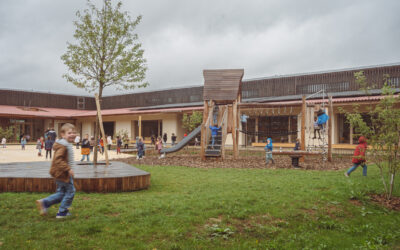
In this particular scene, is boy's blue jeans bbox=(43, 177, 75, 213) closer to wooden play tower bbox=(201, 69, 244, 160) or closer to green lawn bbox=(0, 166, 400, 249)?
green lawn bbox=(0, 166, 400, 249)

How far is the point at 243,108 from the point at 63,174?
38.4 feet

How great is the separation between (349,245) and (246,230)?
4.36 feet

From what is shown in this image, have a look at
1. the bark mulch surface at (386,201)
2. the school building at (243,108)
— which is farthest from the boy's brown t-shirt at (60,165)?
the school building at (243,108)

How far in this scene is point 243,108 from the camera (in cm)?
1543

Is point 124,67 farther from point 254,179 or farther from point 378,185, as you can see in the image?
point 378,185

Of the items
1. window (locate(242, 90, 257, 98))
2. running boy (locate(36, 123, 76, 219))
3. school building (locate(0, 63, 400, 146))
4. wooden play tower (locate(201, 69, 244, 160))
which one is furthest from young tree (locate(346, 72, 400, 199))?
window (locate(242, 90, 257, 98))

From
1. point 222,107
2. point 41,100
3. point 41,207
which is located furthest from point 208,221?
point 41,100

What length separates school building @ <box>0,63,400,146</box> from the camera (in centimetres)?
1992

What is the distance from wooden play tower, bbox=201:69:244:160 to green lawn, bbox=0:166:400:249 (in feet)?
23.8

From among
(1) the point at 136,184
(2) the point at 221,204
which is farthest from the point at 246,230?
(1) the point at 136,184

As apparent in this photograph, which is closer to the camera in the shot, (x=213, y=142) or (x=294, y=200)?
(x=294, y=200)

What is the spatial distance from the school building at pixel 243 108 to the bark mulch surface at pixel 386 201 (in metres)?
6.84

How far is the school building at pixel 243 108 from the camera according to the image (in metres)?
19.9

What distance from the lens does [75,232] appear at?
398 centimetres
